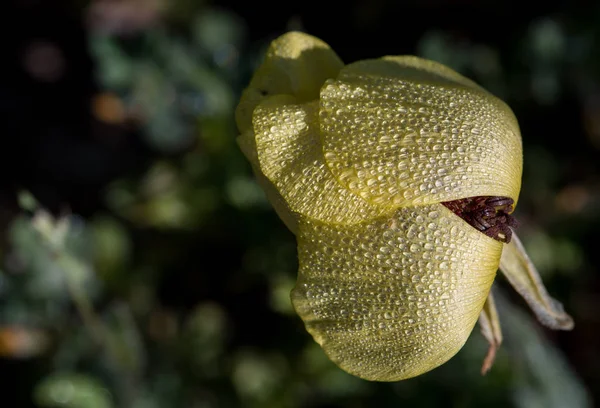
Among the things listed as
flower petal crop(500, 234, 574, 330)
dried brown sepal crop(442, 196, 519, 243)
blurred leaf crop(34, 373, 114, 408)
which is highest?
dried brown sepal crop(442, 196, 519, 243)

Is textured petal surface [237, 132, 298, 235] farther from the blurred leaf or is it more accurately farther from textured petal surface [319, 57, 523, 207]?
the blurred leaf

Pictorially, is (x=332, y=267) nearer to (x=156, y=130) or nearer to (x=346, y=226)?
(x=346, y=226)

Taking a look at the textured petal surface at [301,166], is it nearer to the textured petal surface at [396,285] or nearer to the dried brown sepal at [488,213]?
the textured petal surface at [396,285]

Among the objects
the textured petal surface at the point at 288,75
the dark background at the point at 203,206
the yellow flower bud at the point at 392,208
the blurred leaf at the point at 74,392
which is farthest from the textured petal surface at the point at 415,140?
the blurred leaf at the point at 74,392

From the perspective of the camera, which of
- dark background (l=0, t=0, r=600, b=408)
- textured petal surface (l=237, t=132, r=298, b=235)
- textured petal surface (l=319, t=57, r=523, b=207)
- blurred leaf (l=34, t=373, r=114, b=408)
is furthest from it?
dark background (l=0, t=0, r=600, b=408)

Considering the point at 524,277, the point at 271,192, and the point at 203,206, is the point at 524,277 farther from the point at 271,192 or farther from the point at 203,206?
A: the point at 203,206

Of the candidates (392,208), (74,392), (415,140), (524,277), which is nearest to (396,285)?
(392,208)

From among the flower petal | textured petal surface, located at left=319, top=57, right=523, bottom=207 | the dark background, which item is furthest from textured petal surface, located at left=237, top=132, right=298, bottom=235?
the dark background
